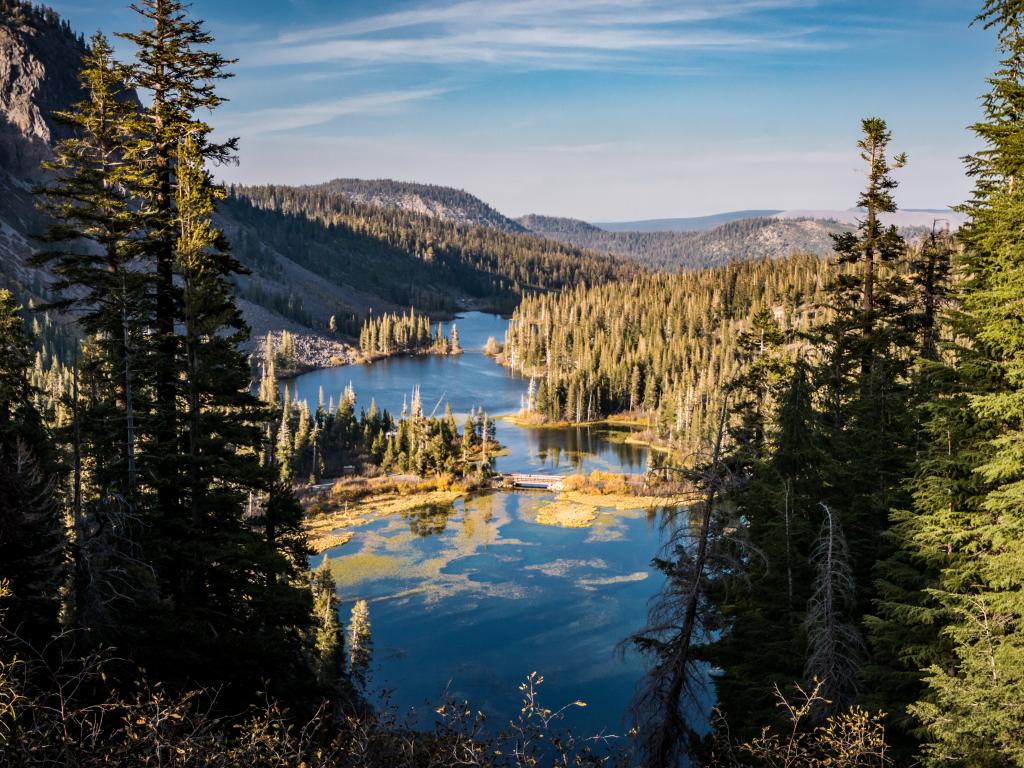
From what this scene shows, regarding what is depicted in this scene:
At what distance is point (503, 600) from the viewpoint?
1863 inches

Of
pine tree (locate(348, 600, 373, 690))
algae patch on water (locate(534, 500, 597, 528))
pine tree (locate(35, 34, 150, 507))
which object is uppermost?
pine tree (locate(35, 34, 150, 507))

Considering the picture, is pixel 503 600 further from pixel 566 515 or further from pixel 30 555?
pixel 30 555

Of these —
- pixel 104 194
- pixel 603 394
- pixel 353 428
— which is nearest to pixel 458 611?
pixel 104 194

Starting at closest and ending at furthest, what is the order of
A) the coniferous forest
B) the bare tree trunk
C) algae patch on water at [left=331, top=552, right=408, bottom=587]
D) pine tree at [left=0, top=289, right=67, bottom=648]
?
the coniferous forest < pine tree at [left=0, top=289, right=67, bottom=648] < the bare tree trunk < algae patch on water at [left=331, top=552, right=408, bottom=587]

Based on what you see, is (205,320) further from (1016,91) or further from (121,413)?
(1016,91)

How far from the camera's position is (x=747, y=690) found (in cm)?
2155

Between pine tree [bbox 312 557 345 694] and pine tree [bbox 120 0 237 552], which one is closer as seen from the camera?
pine tree [bbox 120 0 237 552]

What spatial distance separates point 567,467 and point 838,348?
59189 mm

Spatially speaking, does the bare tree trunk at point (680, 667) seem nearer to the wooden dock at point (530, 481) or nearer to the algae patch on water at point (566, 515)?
the algae patch on water at point (566, 515)

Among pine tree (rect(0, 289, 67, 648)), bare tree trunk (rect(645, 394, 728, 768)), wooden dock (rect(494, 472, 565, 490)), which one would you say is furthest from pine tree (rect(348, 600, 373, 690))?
wooden dock (rect(494, 472, 565, 490))

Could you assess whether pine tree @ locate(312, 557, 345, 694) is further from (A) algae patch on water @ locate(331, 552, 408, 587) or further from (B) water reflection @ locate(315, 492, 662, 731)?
(A) algae patch on water @ locate(331, 552, 408, 587)

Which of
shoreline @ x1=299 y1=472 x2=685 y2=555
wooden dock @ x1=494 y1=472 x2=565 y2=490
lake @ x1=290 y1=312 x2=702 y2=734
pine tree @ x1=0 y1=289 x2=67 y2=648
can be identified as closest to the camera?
pine tree @ x1=0 y1=289 x2=67 y2=648

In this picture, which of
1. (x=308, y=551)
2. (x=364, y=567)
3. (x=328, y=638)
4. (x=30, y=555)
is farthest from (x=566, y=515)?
(x=30, y=555)

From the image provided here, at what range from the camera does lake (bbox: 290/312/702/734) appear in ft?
121
